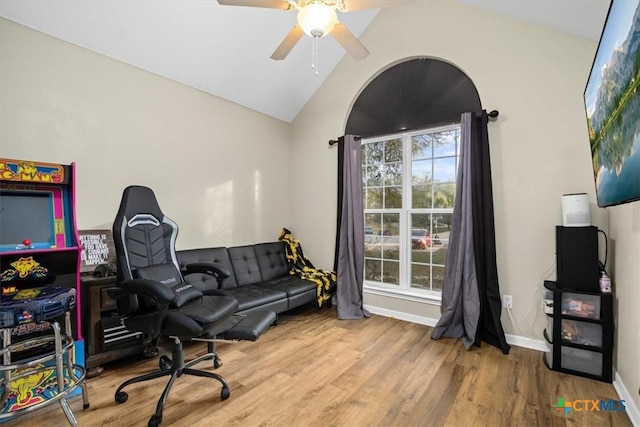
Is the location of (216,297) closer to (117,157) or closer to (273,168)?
(117,157)

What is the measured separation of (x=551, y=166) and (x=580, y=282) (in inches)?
38.2

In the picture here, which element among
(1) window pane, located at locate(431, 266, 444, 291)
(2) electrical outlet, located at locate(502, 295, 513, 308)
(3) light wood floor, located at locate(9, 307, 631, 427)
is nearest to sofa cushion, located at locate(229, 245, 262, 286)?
(3) light wood floor, located at locate(9, 307, 631, 427)

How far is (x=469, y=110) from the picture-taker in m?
2.83

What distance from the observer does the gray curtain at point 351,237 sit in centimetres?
343

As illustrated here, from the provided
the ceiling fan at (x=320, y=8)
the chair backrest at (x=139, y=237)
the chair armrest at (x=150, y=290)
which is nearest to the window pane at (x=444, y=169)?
the ceiling fan at (x=320, y=8)

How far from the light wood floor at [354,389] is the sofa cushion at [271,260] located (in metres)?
0.98

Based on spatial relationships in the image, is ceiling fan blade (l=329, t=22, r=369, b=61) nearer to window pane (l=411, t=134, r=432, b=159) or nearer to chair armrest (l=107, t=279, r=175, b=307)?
window pane (l=411, t=134, r=432, b=159)

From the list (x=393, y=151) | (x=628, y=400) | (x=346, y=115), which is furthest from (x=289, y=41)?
(x=628, y=400)

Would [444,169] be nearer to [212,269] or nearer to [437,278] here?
[437,278]

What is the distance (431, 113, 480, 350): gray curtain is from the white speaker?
672 mm

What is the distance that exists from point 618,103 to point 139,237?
2613 millimetres

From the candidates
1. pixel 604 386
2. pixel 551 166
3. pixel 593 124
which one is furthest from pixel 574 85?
pixel 604 386

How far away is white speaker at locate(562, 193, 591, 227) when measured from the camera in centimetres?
218

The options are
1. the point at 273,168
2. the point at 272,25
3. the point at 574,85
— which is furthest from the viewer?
the point at 273,168
